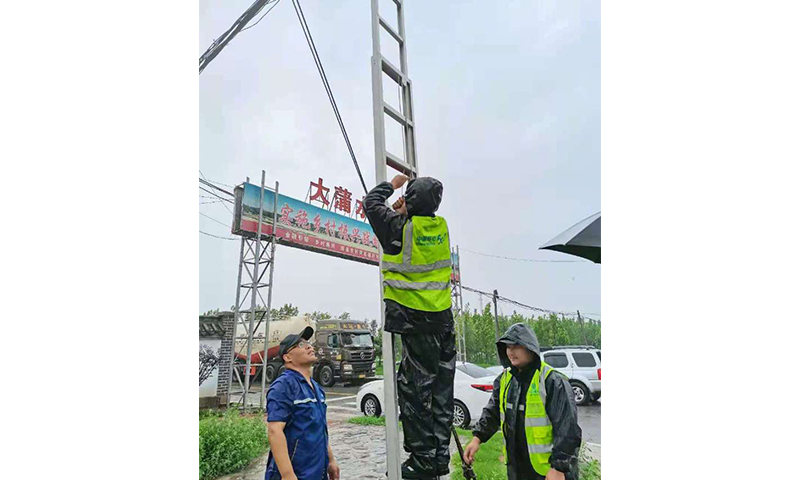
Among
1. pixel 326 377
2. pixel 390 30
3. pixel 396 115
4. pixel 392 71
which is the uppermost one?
pixel 390 30

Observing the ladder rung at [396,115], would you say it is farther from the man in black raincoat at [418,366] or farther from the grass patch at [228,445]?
the grass patch at [228,445]

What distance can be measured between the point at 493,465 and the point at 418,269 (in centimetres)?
180

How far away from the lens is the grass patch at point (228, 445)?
3.82 m

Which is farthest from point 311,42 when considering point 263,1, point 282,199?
point 282,199

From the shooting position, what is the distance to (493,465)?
3.54 meters

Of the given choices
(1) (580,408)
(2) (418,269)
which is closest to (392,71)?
(2) (418,269)

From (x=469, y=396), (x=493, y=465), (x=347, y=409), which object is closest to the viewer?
(x=493, y=465)

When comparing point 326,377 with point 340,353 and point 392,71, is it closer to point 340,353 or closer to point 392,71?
point 340,353

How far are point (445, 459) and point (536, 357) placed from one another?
653 mm

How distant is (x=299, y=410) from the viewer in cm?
256

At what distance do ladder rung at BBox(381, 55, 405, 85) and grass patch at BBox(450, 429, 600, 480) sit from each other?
222 centimetres

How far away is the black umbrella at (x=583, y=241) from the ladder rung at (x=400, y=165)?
5.04ft

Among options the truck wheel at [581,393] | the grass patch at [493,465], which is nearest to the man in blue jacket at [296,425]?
the grass patch at [493,465]

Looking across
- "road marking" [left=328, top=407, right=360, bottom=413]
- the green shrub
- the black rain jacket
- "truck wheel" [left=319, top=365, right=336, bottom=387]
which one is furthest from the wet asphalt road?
the black rain jacket
